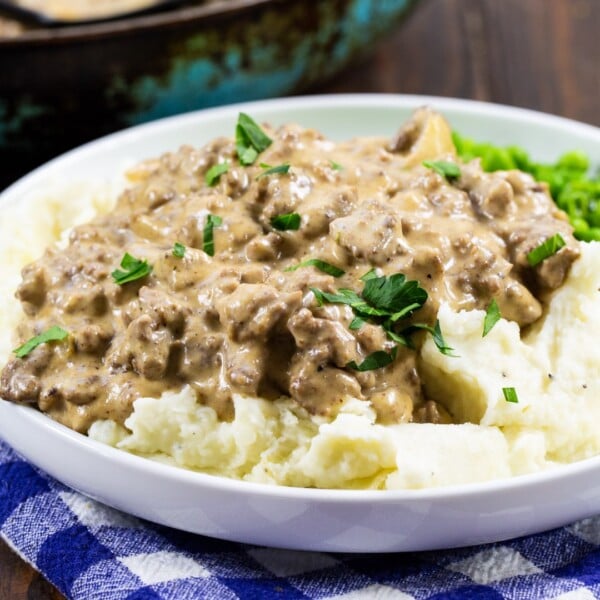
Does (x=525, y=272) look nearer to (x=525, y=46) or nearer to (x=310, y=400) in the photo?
(x=310, y=400)

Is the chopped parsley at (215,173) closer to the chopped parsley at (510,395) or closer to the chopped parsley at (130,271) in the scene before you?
the chopped parsley at (130,271)

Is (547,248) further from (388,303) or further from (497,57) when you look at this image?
(497,57)

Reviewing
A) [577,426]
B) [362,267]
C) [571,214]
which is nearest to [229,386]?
[362,267]

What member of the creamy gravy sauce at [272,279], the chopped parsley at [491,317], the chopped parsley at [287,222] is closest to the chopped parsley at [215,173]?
the creamy gravy sauce at [272,279]

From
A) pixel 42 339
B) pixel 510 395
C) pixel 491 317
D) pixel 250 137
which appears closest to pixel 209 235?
pixel 250 137

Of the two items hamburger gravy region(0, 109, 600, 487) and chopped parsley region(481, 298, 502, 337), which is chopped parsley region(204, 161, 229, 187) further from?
chopped parsley region(481, 298, 502, 337)
